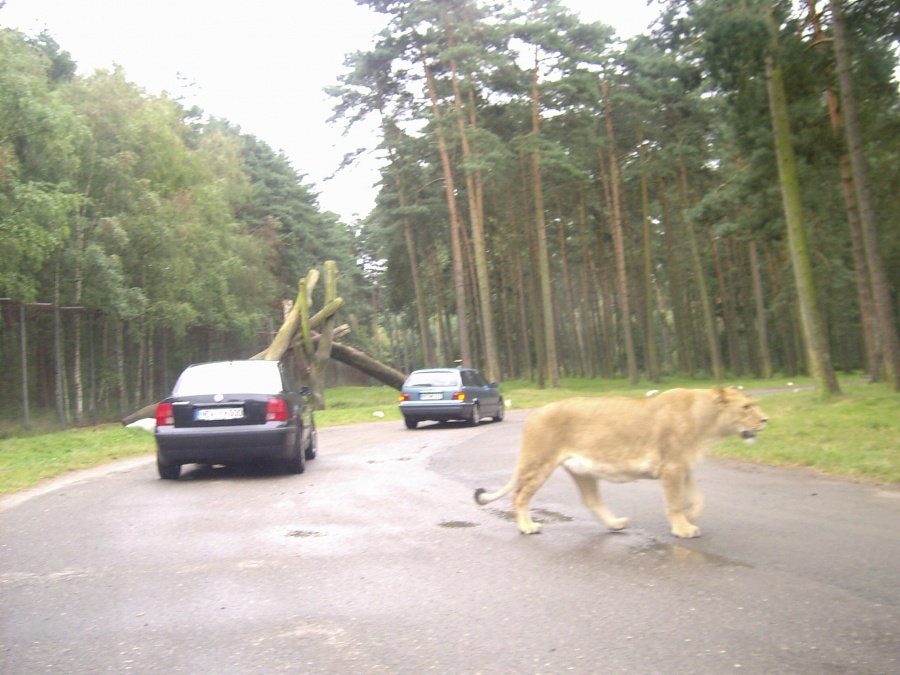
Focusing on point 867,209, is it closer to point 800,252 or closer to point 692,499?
point 800,252

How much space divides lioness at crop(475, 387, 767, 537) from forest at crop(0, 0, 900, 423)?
1243 cm

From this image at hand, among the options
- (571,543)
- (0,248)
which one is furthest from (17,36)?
(571,543)

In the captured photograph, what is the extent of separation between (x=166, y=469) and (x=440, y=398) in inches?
410

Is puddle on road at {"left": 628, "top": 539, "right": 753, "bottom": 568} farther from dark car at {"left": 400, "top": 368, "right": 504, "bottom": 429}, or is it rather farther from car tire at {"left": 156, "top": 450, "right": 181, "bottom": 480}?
dark car at {"left": 400, "top": 368, "right": 504, "bottom": 429}

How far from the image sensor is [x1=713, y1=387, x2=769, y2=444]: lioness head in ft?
24.7

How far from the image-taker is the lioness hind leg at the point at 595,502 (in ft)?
25.8

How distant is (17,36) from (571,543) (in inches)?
1013

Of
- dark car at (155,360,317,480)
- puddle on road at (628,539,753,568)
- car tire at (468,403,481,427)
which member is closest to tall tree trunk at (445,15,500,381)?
car tire at (468,403,481,427)

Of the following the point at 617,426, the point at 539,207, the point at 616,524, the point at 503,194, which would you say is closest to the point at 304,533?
the point at 616,524

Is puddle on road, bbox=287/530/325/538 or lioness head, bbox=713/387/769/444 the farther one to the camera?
puddle on road, bbox=287/530/325/538

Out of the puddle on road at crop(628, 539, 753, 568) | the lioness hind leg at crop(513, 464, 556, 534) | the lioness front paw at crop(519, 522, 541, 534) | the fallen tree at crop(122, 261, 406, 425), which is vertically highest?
the fallen tree at crop(122, 261, 406, 425)

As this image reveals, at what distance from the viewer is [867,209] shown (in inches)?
723

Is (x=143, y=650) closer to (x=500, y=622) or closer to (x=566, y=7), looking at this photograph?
(x=500, y=622)

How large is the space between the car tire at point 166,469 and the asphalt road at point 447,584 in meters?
1.70
